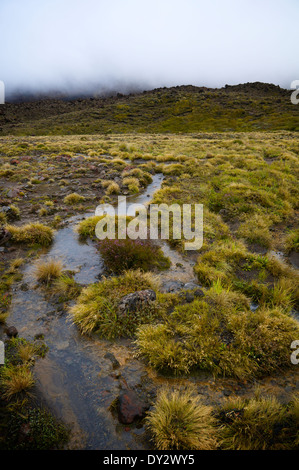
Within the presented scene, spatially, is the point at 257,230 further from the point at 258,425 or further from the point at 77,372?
the point at 77,372

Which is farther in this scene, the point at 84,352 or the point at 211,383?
the point at 84,352

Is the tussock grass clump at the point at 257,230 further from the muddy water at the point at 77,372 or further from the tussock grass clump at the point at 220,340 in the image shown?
the muddy water at the point at 77,372

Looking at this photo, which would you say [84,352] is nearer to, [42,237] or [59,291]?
[59,291]

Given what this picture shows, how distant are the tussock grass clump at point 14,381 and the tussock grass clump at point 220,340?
217 cm

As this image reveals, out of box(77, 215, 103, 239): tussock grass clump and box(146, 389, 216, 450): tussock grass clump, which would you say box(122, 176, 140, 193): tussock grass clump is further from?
box(146, 389, 216, 450): tussock grass clump

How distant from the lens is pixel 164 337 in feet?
16.5

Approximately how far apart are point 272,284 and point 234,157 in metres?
19.4

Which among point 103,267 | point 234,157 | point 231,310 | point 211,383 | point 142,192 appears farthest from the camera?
point 234,157

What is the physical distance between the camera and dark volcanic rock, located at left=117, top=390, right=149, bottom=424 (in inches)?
148

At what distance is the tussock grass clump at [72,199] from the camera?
13633 mm

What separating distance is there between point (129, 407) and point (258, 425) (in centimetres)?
206

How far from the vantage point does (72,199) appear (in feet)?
45.2

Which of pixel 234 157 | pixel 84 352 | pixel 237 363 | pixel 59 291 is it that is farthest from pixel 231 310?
pixel 234 157

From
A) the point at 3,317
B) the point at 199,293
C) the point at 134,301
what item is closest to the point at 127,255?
the point at 134,301
